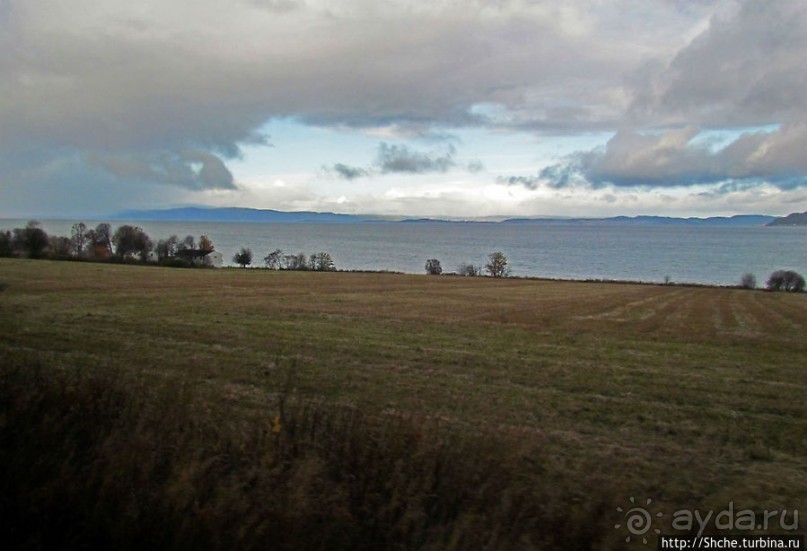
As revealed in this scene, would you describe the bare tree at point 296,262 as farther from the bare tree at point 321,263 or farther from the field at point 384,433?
the field at point 384,433

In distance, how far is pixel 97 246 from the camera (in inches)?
3794

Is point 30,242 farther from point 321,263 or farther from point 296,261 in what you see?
point 321,263

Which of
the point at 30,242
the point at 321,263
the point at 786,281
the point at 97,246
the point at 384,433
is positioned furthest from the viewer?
the point at 97,246

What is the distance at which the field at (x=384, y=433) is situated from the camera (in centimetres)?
419

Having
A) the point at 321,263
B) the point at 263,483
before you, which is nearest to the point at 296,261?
the point at 321,263

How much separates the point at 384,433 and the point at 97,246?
10547 centimetres

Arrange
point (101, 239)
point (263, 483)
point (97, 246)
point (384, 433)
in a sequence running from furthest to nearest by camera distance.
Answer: point (101, 239) → point (97, 246) → point (384, 433) → point (263, 483)

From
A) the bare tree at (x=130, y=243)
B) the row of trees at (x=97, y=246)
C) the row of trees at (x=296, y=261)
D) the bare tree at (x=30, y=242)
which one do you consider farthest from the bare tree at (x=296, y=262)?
the bare tree at (x=30, y=242)

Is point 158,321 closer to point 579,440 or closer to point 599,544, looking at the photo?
point 579,440

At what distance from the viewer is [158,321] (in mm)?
21016

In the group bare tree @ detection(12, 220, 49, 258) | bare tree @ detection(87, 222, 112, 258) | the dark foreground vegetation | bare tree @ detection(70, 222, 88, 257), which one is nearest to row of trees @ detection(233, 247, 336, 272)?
bare tree @ detection(87, 222, 112, 258)

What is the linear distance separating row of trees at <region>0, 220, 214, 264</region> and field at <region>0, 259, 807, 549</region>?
225 ft

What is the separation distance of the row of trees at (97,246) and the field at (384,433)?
225 ft

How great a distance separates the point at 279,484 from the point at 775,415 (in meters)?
10.5
